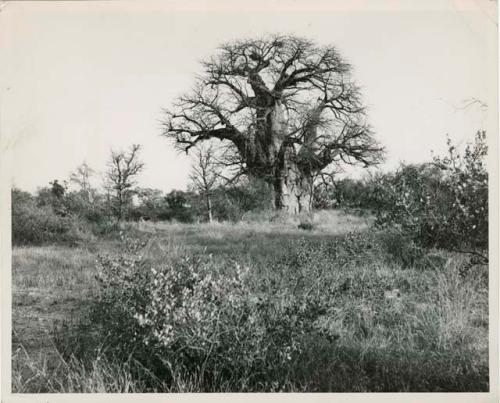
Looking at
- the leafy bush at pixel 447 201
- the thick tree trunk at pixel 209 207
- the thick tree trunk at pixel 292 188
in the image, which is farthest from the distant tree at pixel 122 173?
the thick tree trunk at pixel 292 188

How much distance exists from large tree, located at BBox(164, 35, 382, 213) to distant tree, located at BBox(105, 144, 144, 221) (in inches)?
33.5

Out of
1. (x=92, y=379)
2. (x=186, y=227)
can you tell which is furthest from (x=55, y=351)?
(x=186, y=227)

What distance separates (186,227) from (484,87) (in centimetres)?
495

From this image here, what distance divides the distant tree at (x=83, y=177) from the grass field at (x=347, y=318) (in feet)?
2.50

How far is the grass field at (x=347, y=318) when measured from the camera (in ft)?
14.1

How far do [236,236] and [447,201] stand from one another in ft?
10.9

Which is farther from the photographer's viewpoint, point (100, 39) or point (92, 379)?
point (100, 39)

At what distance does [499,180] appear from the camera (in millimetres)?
5055

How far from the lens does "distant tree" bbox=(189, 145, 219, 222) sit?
789 cm

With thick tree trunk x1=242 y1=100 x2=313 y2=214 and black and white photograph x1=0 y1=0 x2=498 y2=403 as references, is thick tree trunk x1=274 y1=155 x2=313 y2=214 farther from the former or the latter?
black and white photograph x1=0 y1=0 x2=498 y2=403

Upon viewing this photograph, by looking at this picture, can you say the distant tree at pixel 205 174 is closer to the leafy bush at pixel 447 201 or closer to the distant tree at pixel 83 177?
the distant tree at pixel 83 177

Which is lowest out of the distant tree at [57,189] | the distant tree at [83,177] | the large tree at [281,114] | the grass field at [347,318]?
the grass field at [347,318]

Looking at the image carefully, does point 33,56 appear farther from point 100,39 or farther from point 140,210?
point 140,210

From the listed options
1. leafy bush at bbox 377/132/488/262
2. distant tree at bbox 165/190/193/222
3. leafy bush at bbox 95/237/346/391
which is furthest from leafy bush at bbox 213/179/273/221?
leafy bush at bbox 95/237/346/391
